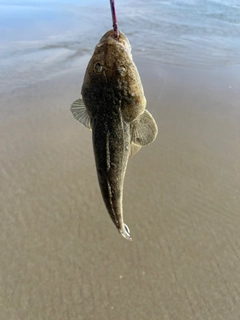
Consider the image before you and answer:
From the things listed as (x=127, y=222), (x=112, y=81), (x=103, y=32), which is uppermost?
(x=112, y=81)

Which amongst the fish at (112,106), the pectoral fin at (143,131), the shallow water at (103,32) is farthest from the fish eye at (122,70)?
the shallow water at (103,32)

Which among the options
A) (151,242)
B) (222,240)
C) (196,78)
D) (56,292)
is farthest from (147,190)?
(196,78)

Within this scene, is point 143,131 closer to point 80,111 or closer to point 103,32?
point 80,111

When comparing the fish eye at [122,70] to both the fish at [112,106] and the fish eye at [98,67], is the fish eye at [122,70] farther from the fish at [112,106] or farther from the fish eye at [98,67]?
the fish eye at [98,67]

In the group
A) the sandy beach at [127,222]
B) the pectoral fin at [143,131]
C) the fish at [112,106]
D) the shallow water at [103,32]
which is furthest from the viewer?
the shallow water at [103,32]

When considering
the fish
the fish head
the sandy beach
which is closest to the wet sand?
the sandy beach

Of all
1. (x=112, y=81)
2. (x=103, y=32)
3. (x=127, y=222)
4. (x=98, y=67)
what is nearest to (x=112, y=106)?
(x=112, y=81)

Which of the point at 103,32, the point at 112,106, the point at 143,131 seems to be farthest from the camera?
the point at 103,32
